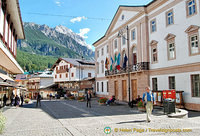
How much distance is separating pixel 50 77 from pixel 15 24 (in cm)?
4863

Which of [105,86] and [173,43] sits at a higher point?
[173,43]

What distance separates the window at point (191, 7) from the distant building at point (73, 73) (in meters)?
33.6

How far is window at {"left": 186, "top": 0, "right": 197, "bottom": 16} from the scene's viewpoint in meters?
16.2

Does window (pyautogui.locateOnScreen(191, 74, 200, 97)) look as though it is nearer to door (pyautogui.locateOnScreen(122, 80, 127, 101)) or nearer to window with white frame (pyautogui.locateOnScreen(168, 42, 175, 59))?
window with white frame (pyautogui.locateOnScreen(168, 42, 175, 59))

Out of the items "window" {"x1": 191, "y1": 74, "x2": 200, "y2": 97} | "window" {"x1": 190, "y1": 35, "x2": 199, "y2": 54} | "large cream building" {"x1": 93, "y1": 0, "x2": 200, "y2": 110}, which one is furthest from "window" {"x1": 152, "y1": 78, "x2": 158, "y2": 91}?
"window" {"x1": 190, "y1": 35, "x2": 199, "y2": 54}

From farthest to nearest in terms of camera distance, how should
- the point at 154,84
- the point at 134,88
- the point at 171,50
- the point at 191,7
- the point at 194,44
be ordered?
1. the point at 134,88
2. the point at 154,84
3. the point at 171,50
4. the point at 191,7
5. the point at 194,44

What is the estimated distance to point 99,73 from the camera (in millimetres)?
38438

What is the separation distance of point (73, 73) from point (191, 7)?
38.1 meters

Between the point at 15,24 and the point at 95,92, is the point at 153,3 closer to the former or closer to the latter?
the point at 15,24

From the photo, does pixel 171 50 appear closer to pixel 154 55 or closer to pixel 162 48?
pixel 162 48

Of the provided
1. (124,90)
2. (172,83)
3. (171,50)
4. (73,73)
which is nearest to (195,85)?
(172,83)

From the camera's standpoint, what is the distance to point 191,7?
16.5 meters

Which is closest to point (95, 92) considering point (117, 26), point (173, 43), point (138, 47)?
point (117, 26)

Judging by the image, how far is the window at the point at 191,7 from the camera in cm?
1622
